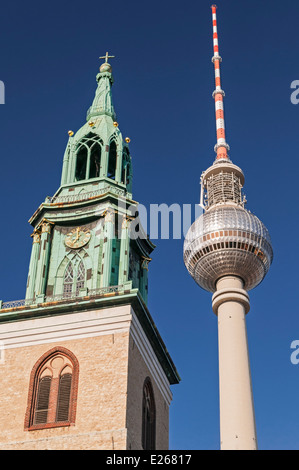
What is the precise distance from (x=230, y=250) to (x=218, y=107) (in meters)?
16.2

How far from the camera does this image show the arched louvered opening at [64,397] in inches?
1641

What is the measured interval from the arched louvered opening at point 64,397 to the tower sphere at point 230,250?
20.0 metres

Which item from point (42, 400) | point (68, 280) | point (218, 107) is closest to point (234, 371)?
point (68, 280)

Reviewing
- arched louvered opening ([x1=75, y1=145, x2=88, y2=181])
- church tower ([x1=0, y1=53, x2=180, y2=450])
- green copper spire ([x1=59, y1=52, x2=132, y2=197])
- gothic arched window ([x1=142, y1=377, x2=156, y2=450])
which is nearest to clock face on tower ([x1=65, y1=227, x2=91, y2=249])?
church tower ([x1=0, y1=53, x2=180, y2=450])

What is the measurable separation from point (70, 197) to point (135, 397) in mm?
15231

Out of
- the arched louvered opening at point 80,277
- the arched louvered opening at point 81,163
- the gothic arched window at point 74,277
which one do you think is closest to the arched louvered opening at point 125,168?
the arched louvered opening at point 81,163

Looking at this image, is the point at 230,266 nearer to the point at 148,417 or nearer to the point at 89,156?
the point at 89,156

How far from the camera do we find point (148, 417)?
45188mm
